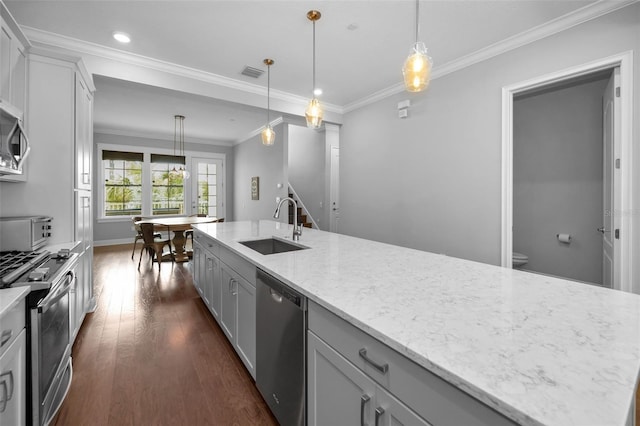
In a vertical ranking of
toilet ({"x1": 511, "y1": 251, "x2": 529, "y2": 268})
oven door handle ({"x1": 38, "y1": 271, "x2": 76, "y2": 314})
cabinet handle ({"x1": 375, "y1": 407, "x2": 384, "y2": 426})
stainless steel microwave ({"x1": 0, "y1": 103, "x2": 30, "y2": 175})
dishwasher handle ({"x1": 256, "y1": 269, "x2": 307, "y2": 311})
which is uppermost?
stainless steel microwave ({"x1": 0, "y1": 103, "x2": 30, "y2": 175})

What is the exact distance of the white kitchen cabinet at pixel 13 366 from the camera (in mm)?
1126

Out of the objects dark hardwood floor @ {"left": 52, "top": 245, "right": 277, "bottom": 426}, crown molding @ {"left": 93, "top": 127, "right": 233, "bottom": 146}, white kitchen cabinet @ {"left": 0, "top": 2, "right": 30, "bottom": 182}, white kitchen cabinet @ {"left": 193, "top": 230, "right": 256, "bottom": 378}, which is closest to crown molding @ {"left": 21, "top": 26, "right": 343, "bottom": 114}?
white kitchen cabinet @ {"left": 0, "top": 2, "right": 30, "bottom": 182}

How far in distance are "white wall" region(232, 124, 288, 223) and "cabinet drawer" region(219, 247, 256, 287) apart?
3888 mm

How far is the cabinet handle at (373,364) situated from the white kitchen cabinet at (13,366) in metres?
1.36

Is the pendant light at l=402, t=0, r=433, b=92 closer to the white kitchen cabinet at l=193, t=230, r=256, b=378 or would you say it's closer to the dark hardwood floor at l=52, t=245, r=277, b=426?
the white kitchen cabinet at l=193, t=230, r=256, b=378

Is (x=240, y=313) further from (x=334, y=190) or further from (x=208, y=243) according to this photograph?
(x=334, y=190)

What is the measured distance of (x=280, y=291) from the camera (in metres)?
1.45

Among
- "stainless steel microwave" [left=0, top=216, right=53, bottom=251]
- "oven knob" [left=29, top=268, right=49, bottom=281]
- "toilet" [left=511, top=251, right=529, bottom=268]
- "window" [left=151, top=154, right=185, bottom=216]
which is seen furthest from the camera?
"window" [left=151, top=154, right=185, bottom=216]

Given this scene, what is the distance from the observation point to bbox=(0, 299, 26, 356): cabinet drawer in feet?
3.67

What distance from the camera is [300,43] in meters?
3.00

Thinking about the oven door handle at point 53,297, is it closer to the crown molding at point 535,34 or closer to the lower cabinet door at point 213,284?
the lower cabinet door at point 213,284

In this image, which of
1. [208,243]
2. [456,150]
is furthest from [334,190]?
[208,243]

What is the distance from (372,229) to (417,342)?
380 cm

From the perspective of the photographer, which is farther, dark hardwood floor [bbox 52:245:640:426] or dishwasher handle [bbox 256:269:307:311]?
dark hardwood floor [bbox 52:245:640:426]
